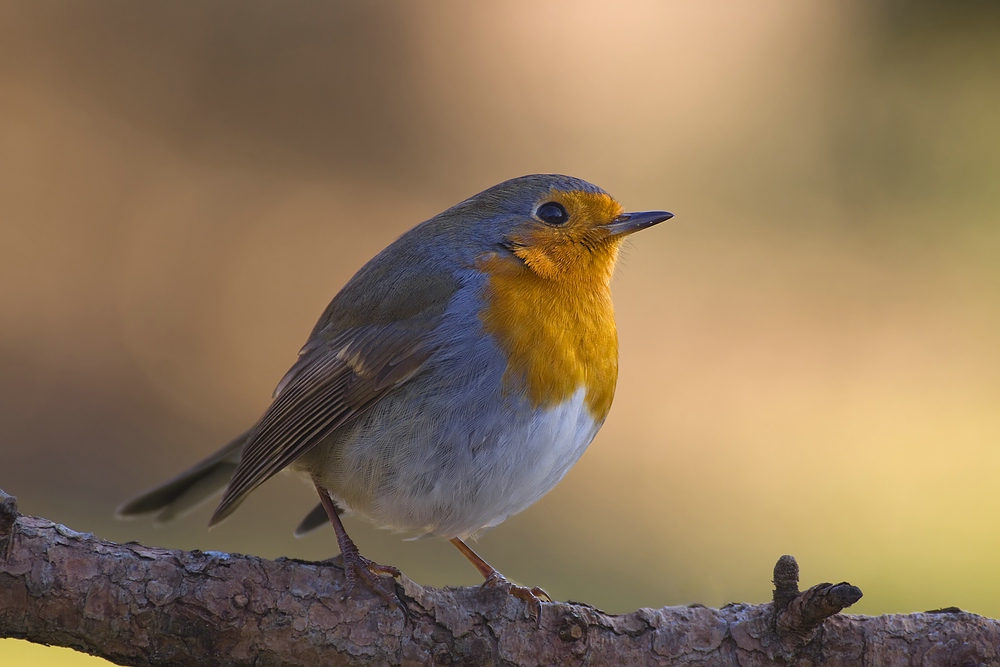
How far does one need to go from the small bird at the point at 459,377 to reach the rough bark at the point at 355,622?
106 millimetres

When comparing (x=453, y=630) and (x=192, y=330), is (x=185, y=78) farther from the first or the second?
(x=453, y=630)

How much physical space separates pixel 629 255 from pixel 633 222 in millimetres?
2689

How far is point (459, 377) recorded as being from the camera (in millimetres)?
2744

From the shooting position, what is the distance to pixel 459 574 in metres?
5.25

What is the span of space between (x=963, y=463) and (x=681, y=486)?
5.54ft

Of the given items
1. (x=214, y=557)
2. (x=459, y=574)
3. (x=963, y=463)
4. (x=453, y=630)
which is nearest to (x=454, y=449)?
(x=453, y=630)

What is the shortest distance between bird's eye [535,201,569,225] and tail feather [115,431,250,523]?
123 centimetres

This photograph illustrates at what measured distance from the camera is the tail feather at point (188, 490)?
10.8 ft

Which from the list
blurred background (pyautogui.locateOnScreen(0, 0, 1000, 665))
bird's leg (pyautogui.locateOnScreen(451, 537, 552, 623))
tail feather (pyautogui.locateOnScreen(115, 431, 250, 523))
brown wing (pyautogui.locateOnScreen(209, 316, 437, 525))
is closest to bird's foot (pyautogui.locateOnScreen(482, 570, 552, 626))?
bird's leg (pyautogui.locateOnScreen(451, 537, 552, 623))

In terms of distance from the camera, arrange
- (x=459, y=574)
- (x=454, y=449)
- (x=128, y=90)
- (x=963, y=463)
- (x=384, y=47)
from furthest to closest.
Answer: (x=384, y=47) → (x=128, y=90) → (x=963, y=463) → (x=459, y=574) → (x=454, y=449)

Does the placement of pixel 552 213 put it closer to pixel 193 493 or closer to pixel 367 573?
pixel 367 573

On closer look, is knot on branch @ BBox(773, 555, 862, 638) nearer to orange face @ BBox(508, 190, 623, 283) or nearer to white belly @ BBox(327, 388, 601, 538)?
white belly @ BBox(327, 388, 601, 538)

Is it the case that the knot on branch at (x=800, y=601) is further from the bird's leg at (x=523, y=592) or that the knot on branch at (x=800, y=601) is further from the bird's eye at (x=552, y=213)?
the bird's eye at (x=552, y=213)

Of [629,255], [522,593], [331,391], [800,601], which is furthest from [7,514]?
[629,255]
